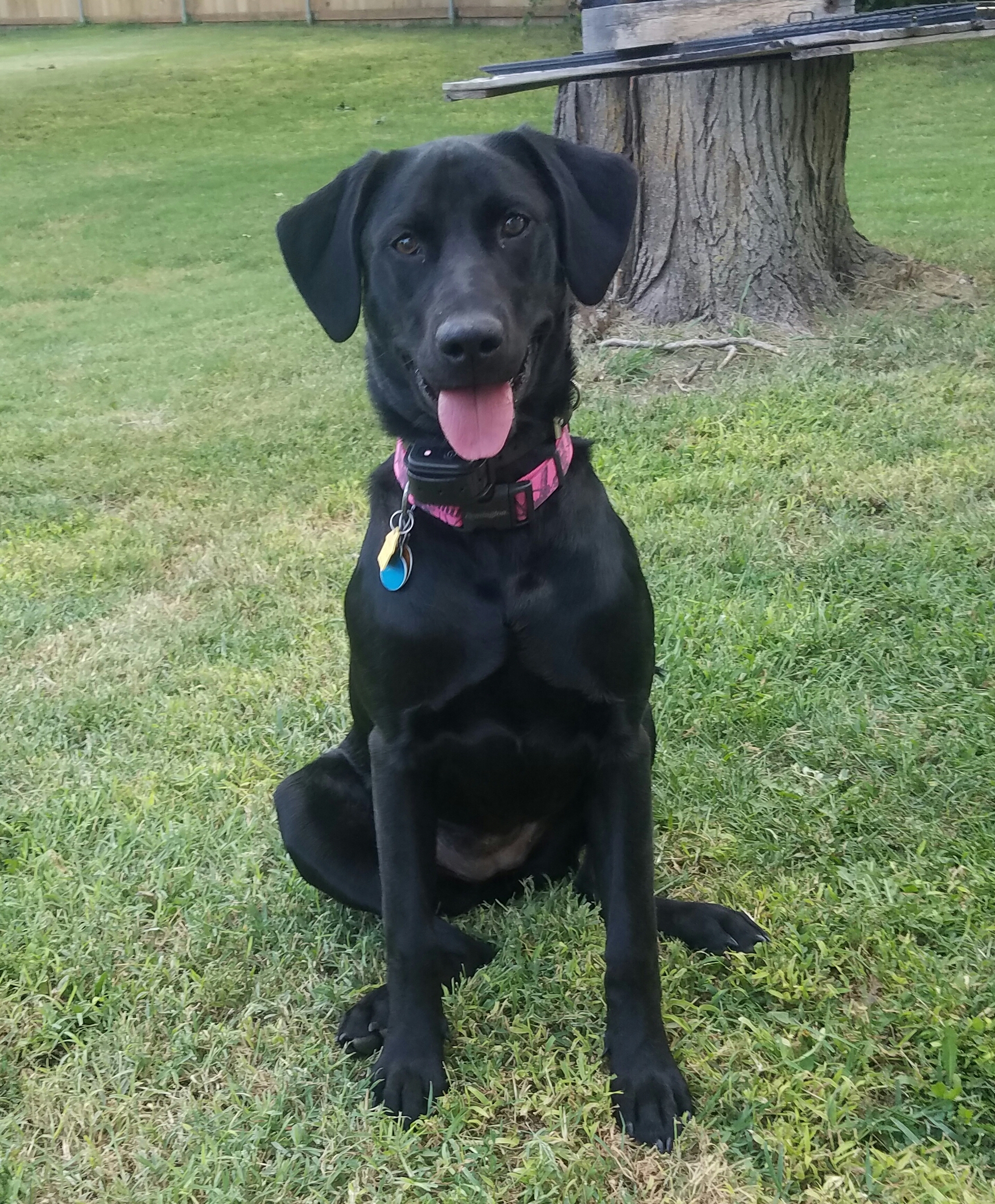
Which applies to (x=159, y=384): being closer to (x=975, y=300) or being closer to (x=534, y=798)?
(x=975, y=300)

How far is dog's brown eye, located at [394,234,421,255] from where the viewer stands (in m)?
2.11

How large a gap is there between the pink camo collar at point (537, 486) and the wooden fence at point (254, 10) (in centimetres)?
2505

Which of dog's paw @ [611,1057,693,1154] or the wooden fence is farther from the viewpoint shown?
the wooden fence

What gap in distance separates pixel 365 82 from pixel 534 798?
21.9m

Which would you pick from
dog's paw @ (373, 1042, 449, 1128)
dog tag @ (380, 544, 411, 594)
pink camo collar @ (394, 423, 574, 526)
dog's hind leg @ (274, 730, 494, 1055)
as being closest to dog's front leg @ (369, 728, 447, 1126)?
dog's paw @ (373, 1042, 449, 1128)

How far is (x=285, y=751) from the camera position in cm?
300

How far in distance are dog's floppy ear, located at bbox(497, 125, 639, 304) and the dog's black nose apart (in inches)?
13.5

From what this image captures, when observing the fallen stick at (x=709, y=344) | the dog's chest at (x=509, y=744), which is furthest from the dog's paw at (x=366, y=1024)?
the fallen stick at (x=709, y=344)

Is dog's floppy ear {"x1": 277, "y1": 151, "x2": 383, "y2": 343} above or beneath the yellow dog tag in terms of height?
above

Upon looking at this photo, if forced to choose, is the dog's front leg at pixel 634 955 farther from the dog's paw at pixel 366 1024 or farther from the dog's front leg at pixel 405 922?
the dog's paw at pixel 366 1024

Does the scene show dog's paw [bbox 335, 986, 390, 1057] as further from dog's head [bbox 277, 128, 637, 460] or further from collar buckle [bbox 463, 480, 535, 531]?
dog's head [bbox 277, 128, 637, 460]

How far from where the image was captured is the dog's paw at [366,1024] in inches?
81.4

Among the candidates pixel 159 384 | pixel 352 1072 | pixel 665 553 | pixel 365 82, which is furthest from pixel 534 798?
pixel 365 82

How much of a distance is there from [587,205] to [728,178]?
11.5 ft
